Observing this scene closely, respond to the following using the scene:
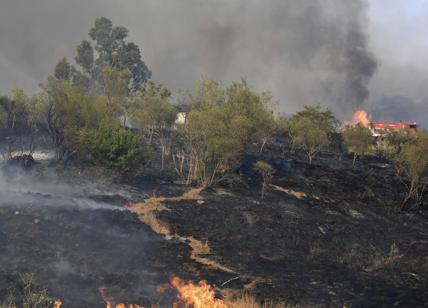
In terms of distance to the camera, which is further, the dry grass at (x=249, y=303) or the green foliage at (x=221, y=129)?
the green foliage at (x=221, y=129)

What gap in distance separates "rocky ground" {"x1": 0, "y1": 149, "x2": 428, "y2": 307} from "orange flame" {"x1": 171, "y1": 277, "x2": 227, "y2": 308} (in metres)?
0.43

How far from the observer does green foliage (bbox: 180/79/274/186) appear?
107 ft

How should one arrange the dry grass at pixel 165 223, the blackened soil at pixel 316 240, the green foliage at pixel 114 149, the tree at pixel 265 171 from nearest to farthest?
the blackened soil at pixel 316 240
the dry grass at pixel 165 223
the green foliage at pixel 114 149
the tree at pixel 265 171

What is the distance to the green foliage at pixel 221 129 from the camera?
32625 millimetres

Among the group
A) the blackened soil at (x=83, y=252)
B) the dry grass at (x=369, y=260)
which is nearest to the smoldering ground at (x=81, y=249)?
the blackened soil at (x=83, y=252)

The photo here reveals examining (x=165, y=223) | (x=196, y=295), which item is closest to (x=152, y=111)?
(x=165, y=223)

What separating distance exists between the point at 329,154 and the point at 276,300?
5043 centimetres

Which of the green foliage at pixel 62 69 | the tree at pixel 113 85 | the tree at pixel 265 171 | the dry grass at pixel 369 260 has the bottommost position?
the dry grass at pixel 369 260

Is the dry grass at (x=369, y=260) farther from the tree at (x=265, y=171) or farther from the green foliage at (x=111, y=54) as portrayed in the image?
the green foliage at (x=111, y=54)

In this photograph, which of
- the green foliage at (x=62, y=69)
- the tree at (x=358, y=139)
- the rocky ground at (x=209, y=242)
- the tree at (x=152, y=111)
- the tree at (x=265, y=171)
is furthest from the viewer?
the green foliage at (x=62, y=69)

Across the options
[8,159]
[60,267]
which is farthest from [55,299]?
[8,159]

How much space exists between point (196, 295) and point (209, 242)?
6.95 m

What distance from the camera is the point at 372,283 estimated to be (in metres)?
17.3

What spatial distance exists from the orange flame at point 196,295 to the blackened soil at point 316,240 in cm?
142
